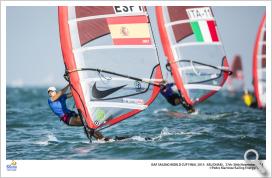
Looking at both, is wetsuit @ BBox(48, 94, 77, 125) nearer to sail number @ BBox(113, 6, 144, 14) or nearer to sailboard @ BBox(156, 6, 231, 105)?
sail number @ BBox(113, 6, 144, 14)

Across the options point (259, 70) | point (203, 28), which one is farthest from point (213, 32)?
point (259, 70)

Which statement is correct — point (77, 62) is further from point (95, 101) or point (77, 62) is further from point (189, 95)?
point (189, 95)

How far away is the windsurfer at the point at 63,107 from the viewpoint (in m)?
7.97

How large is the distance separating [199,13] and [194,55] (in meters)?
0.87

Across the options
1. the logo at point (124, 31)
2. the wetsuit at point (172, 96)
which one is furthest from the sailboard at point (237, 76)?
the logo at point (124, 31)

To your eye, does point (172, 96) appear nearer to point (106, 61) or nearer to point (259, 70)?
point (259, 70)

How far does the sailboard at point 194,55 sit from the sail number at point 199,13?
157 mm

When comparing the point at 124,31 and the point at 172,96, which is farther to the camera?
the point at 172,96

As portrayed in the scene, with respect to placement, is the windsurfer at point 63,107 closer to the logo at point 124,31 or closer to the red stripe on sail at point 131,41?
the red stripe on sail at point 131,41

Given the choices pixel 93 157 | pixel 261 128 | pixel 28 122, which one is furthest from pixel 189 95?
pixel 93 157

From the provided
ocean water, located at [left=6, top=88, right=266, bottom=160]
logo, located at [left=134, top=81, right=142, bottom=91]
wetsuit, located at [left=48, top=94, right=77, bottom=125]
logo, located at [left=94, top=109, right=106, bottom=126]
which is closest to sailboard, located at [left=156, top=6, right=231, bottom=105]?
ocean water, located at [left=6, top=88, right=266, bottom=160]

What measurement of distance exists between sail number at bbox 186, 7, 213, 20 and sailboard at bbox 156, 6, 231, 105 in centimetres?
16

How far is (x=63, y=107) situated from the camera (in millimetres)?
8023

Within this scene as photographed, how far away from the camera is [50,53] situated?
1046 cm
